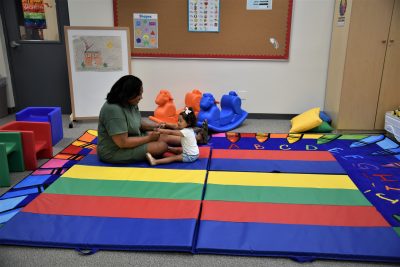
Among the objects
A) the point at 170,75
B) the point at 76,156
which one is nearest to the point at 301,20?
the point at 170,75

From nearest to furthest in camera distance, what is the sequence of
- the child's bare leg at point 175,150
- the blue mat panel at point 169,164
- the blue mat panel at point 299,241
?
the blue mat panel at point 299,241, the blue mat panel at point 169,164, the child's bare leg at point 175,150

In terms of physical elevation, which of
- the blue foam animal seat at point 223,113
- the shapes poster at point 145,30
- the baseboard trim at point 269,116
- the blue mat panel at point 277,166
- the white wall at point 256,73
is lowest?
the blue mat panel at point 277,166

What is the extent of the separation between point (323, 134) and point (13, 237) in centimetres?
343

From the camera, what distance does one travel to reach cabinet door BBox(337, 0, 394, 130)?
13.0 ft

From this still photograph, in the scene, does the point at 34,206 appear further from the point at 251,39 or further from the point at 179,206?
the point at 251,39

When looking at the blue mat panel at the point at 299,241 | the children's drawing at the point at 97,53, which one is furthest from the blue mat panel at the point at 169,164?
the children's drawing at the point at 97,53

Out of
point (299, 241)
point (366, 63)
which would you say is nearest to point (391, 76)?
point (366, 63)

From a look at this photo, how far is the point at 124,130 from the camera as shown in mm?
2928

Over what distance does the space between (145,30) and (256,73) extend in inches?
64.0

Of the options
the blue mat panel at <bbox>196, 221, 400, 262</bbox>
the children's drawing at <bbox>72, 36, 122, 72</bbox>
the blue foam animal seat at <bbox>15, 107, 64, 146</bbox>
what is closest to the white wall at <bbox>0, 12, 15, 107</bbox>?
the children's drawing at <bbox>72, 36, 122, 72</bbox>

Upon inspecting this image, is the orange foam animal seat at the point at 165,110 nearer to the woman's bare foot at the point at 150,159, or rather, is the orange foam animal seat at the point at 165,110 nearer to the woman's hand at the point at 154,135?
the woman's hand at the point at 154,135

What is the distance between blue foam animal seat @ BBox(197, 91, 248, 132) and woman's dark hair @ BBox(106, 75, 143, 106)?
1.42 m

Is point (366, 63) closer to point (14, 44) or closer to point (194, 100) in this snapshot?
point (194, 100)

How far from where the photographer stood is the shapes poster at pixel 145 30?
184 inches
